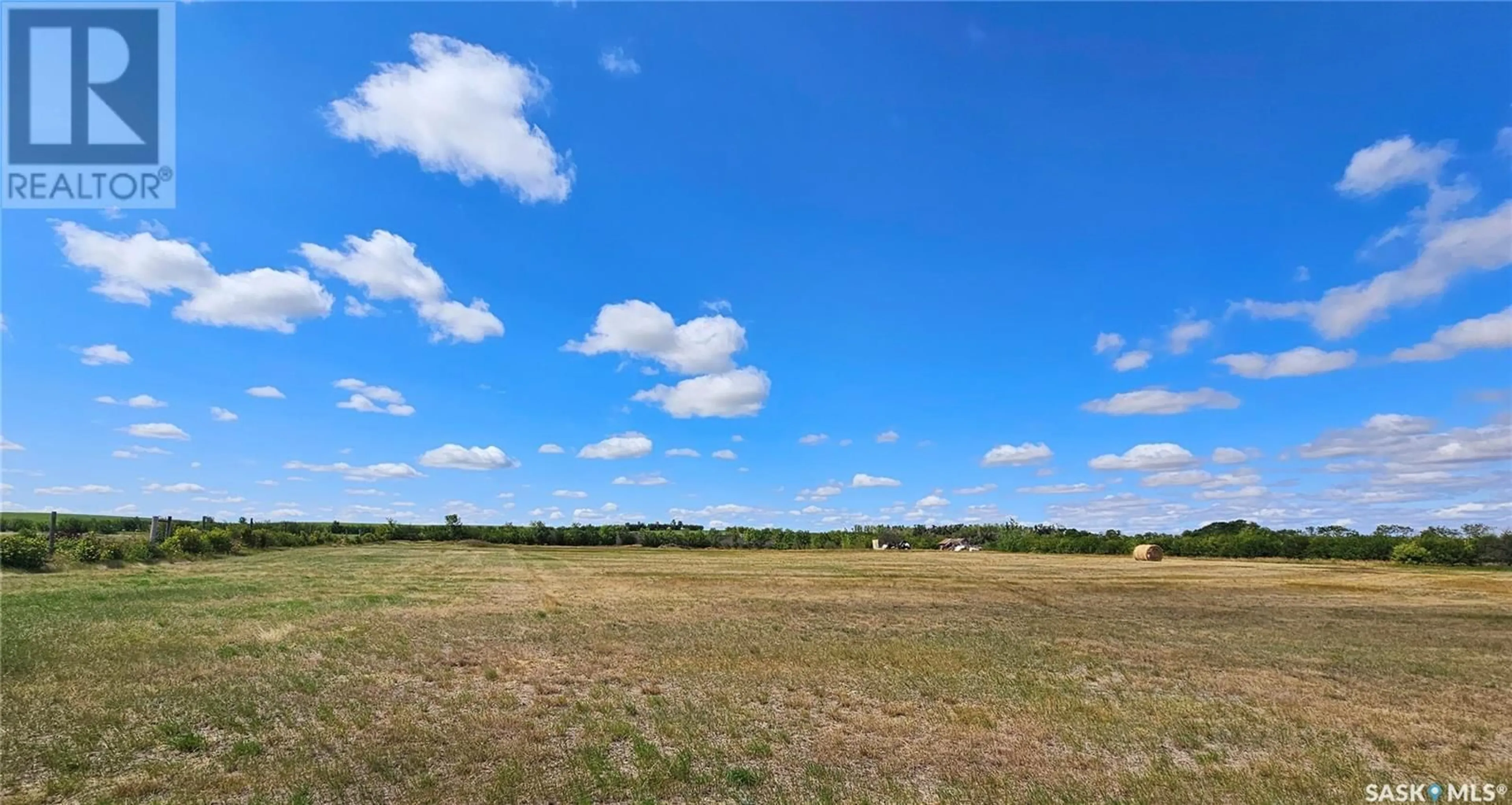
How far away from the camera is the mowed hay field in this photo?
827 centimetres

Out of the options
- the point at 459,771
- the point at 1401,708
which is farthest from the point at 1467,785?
the point at 459,771

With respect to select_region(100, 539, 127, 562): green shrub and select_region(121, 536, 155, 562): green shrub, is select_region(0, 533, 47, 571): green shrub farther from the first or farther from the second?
select_region(121, 536, 155, 562): green shrub

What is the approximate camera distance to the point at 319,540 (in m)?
83.0

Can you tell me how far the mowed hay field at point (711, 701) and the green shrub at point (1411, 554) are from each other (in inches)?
2449

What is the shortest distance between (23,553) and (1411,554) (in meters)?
112

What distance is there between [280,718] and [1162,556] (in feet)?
311

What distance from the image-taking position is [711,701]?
12.0 metres

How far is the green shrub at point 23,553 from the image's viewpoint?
28094 mm

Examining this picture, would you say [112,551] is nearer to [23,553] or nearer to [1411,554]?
[23,553]

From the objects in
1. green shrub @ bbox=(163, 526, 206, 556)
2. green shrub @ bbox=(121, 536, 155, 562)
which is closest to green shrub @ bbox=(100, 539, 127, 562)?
green shrub @ bbox=(121, 536, 155, 562)

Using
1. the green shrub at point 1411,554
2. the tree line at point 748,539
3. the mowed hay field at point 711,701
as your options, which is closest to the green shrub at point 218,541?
the tree line at point 748,539

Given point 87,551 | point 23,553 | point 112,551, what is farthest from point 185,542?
point 23,553

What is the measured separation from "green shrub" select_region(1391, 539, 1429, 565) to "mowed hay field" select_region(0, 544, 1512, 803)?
204ft

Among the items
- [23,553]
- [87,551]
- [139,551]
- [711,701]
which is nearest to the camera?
[711,701]
